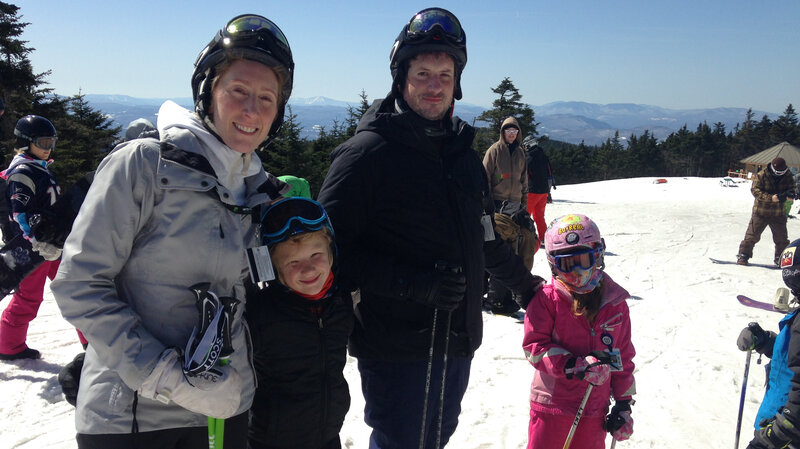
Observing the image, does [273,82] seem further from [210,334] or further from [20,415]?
[20,415]

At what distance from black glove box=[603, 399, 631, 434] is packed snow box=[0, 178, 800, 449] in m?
1.32

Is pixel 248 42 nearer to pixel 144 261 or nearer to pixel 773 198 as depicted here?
pixel 144 261

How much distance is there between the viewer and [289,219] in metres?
2.14

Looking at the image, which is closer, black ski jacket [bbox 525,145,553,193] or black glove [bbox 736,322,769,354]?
black glove [bbox 736,322,769,354]

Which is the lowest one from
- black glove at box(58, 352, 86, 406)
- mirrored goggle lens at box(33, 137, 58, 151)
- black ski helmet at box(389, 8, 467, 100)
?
black glove at box(58, 352, 86, 406)

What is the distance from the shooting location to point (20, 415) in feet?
13.0

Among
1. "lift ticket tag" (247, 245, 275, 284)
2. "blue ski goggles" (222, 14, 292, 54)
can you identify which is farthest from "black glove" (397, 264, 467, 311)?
"blue ski goggles" (222, 14, 292, 54)

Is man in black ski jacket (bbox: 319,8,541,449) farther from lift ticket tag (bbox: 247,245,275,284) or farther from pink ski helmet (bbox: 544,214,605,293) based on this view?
pink ski helmet (bbox: 544,214,605,293)

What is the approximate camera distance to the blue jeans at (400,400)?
2.26 meters

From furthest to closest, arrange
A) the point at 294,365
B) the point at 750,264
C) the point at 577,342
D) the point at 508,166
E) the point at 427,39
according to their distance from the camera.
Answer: the point at 750,264, the point at 508,166, the point at 577,342, the point at 427,39, the point at 294,365

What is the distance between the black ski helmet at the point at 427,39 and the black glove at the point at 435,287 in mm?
1021

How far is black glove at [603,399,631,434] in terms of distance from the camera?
8.68ft

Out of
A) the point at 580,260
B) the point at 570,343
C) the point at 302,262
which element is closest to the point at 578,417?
the point at 570,343

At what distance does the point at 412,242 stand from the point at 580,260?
3.74 ft
